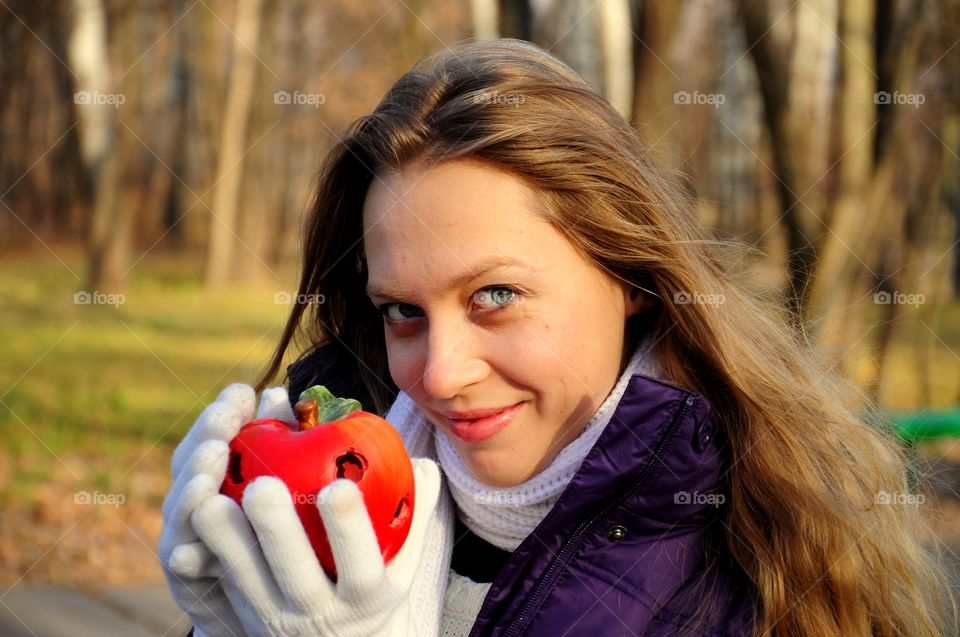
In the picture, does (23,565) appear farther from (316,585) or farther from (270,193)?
(270,193)

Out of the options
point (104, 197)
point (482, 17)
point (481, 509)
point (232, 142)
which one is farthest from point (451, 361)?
point (232, 142)

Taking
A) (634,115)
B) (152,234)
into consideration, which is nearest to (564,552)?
(634,115)

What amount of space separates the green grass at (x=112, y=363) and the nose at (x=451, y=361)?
1.20 meters

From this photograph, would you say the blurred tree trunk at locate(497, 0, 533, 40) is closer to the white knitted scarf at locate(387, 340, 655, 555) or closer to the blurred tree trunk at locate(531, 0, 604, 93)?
the blurred tree trunk at locate(531, 0, 604, 93)

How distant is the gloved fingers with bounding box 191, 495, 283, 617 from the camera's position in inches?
70.7

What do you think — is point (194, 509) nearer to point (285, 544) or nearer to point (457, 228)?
point (285, 544)

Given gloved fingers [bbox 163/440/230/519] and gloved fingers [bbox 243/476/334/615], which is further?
gloved fingers [bbox 163/440/230/519]

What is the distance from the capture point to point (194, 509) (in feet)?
6.03

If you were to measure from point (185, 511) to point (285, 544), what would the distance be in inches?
8.1

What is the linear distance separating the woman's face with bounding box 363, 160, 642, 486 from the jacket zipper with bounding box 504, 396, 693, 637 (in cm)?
16

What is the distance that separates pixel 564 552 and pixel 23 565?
436 centimetres

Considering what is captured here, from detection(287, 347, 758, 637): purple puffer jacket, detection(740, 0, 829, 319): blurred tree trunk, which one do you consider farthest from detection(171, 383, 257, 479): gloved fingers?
detection(740, 0, 829, 319): blurred tree trunk

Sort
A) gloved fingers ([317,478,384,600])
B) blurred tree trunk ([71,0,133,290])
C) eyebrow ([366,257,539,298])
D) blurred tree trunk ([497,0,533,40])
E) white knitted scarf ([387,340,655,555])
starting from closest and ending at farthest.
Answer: gloved fingers ([317,478,384,600]), eyebrow ([366,257,539,298]), white knitted scarf ([387,340,655,555]), blurred tree trunk ([497,0,533,40]), blurred tree trunk ([71,0,133,290])

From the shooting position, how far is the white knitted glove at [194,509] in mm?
Result: 1855
